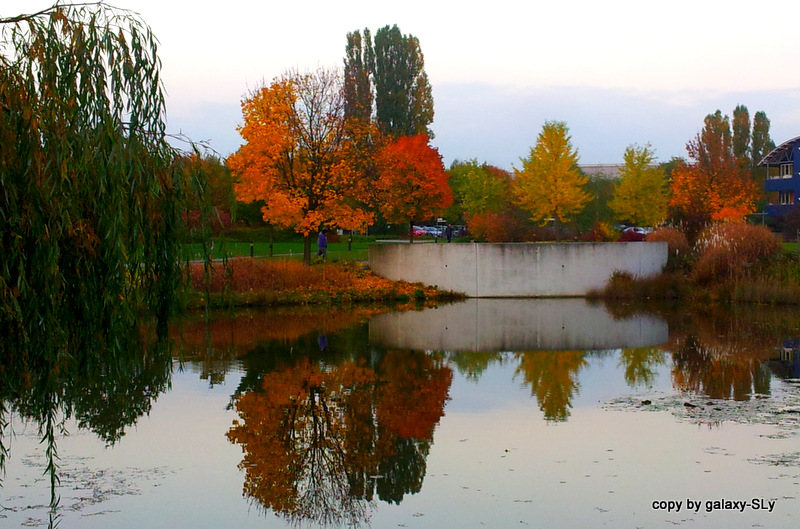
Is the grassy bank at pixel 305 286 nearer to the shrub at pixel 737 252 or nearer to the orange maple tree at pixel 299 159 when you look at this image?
the orange maple tree at pixel 299 159

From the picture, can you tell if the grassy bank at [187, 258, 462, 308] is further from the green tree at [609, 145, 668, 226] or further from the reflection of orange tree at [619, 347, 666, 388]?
the green tree at [609, 145, 668, 226]

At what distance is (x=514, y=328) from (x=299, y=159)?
11.9 metres

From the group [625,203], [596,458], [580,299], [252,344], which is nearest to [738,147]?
[625,203]

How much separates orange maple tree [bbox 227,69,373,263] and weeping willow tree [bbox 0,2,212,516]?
23740 millimetres

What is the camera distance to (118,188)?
7.58 m

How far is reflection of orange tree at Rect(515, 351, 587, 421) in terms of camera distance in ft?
46.8

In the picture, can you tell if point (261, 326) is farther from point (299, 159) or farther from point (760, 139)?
point (760, 139)

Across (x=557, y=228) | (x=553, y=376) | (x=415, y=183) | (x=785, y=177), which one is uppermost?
(x=785, y=177)

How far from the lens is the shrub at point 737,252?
3039cm

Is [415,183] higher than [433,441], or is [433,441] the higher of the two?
[415,183]

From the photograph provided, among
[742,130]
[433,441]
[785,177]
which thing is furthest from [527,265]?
[742,130]

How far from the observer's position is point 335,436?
1209cm

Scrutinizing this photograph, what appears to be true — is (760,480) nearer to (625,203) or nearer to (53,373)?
(53,373)

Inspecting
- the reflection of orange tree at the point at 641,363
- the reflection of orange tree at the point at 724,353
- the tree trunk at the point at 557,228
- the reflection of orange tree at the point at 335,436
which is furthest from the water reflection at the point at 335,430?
the tree trunk at the point at 557,228
